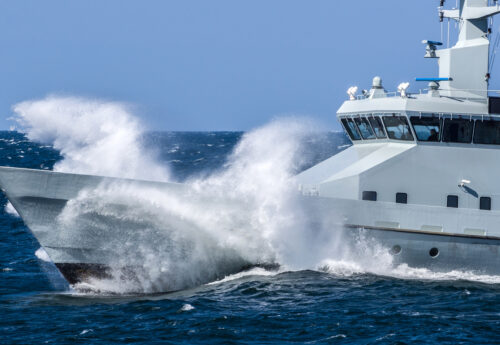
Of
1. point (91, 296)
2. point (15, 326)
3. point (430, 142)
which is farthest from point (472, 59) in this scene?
point (15, 326)

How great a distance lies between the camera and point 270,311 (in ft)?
55.3

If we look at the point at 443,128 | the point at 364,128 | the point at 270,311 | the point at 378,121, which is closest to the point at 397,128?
the point at 378,121

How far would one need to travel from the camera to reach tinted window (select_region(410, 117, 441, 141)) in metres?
20.5

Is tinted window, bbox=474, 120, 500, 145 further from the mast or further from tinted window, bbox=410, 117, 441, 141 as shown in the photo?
tinted window, bbox=410, 117, 441, 141

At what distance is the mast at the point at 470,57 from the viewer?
2148cm

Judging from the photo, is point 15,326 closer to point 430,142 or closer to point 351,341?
point 351,341

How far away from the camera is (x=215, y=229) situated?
19.5 meters

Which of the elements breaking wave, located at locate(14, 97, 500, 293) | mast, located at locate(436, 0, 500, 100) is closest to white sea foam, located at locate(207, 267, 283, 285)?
breaking wave, located at locate(14, 97, 500, 293)

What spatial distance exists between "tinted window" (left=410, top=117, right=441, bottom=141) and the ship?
0.08ft

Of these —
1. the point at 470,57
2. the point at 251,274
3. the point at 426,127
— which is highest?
the point at 470,57

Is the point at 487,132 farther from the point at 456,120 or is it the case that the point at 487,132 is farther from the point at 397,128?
the point at 397,128

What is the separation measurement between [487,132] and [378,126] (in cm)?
278

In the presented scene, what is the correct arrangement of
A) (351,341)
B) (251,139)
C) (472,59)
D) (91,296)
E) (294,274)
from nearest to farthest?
(351,341), (91,296), (294,274), (472,59), (251,139)

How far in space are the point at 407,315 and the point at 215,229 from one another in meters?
5.18
